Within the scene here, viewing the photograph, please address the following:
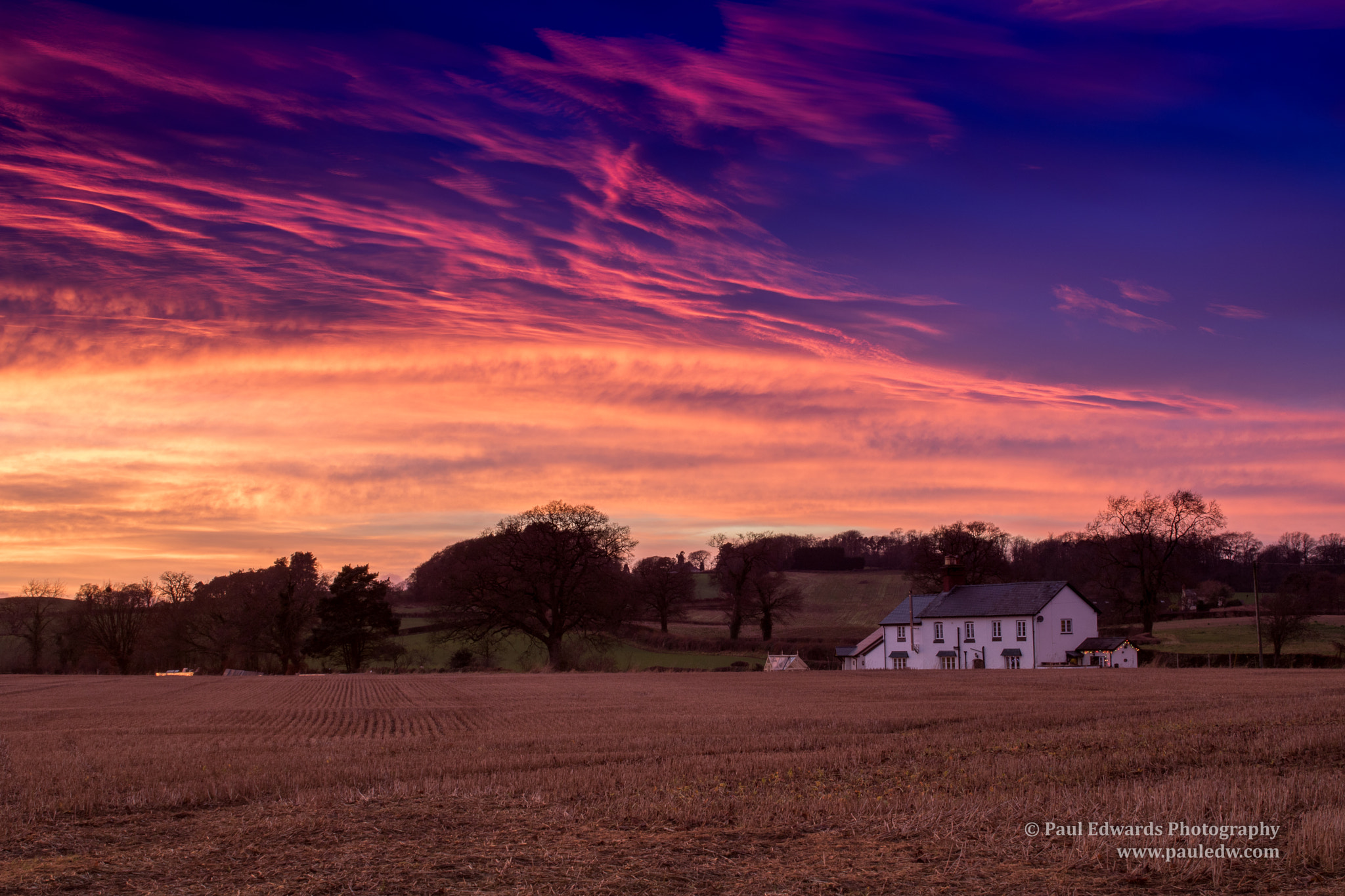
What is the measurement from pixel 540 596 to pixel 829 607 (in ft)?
207

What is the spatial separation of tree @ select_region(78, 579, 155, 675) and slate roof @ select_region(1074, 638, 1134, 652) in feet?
268

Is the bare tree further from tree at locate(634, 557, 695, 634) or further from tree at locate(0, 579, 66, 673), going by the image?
tree at locate(0, 579, 66, 673)

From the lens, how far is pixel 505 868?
9.77 metres

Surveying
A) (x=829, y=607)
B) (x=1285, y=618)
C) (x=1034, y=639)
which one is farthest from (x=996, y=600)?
(x=829, y=607)

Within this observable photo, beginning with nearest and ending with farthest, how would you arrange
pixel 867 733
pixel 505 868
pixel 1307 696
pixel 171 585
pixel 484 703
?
pixel 505 868 → pixel 867 733 → pixel 1307 696 → pixel 484 703 → pixel 171 585

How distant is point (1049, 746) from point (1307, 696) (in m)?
19.0

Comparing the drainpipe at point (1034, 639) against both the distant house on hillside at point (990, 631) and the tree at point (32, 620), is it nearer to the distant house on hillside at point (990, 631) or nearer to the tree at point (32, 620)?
the distant house on hillside at point (990, 631)

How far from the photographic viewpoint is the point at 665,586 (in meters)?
106

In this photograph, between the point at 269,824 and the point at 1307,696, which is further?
the point at 1307,696

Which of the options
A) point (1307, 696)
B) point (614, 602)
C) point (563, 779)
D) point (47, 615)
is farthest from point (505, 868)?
point (47, 615)

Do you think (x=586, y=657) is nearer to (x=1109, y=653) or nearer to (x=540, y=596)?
A: (x=540, y=596)

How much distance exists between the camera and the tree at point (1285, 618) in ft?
233

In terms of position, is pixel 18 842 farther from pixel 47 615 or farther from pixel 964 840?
pixel 47 615

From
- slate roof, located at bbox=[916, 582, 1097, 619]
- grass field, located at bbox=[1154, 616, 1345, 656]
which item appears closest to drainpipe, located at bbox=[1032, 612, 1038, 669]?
slate roof, located at bbox=[916, 582, 1097, 619]
